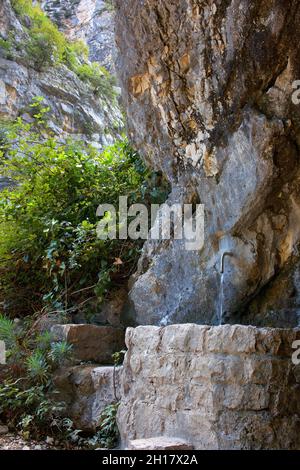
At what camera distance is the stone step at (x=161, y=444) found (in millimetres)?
2666

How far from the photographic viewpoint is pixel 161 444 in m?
2.74

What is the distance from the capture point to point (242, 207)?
3.56 m

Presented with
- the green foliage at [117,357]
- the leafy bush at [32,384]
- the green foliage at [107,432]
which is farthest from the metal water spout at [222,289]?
the leafy bush at [32,384]

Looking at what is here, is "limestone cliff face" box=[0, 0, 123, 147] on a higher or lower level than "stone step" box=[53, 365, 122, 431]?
higher

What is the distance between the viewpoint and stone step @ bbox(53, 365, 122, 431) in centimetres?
376

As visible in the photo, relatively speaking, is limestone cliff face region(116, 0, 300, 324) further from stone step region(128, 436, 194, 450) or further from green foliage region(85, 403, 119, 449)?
stone step region(128, 436, 194, 450)

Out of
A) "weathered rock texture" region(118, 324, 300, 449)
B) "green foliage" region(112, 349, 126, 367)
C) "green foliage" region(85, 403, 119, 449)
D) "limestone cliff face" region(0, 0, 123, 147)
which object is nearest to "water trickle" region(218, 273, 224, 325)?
"weathered rock texture" region(118, 324, 300, 449)

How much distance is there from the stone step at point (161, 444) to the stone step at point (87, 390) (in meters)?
0.90

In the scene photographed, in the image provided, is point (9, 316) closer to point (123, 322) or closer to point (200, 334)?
point (123, 322)

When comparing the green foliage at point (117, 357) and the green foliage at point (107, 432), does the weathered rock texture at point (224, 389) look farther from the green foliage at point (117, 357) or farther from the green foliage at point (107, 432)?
the green foliage at point (117, 357)

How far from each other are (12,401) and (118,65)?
3.08 m

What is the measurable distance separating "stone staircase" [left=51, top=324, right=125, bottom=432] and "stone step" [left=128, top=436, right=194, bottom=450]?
35.4 inches

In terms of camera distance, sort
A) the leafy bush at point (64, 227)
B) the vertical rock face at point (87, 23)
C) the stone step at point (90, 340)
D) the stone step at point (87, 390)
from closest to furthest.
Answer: the stone step at point (87, 390)
the stone step at point (90, 340)
the leafy bush at point (64, 227)
the vertical rock face at point (87, 23)

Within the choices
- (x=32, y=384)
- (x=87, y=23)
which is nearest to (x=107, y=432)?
(x=32, y=384)
